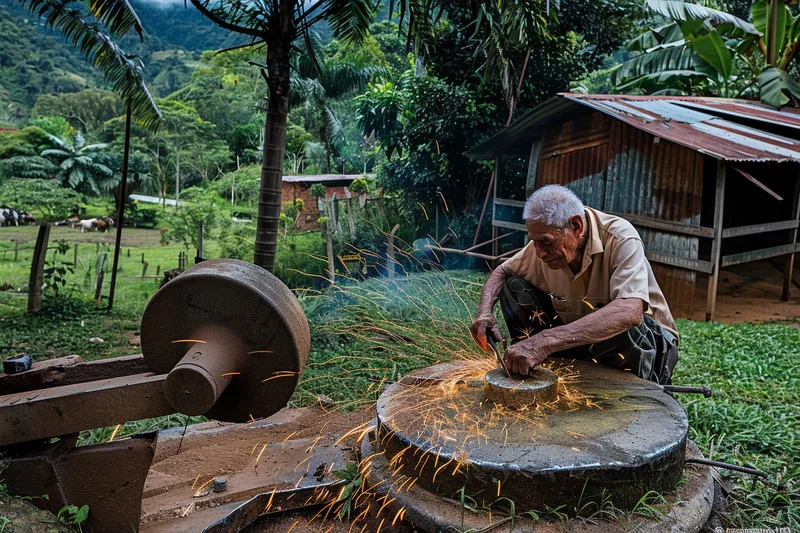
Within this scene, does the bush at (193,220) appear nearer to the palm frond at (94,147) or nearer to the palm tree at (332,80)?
the palm tree at (332,80)

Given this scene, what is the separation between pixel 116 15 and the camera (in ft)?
24.3

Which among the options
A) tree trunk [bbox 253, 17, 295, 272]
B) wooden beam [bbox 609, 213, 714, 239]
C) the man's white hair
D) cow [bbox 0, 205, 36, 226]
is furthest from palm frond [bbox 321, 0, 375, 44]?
cow [bbox 0, 205, 36, 226]

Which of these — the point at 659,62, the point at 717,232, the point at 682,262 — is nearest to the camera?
the point at 717,232

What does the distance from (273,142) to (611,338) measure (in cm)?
426

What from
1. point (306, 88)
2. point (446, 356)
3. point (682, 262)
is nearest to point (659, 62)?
point (682, 262)

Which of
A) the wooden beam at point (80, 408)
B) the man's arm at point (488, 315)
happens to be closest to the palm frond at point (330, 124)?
the man's arm at point (488, 315)

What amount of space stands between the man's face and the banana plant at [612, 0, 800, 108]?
9.33 meters

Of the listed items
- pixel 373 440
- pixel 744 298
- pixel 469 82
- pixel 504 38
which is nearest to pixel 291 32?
pixel 504 38

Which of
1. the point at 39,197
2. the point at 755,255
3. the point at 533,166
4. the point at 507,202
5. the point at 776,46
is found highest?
the point at 776,46

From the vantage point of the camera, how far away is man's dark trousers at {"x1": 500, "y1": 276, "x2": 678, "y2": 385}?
3273mm

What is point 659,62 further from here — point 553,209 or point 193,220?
point 193,220

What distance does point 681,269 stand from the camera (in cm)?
898

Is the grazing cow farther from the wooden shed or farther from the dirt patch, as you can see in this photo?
the dirt patch

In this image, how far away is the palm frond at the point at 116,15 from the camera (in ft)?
23.6
